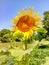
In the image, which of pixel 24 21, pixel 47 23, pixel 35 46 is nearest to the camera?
pixel 24 21

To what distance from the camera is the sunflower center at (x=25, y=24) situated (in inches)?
114

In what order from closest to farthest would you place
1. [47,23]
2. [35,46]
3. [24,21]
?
1. [24,21]
2. [35,46]
3. [47,23]

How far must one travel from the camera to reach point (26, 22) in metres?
2.90

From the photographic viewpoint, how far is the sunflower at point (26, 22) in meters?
2.96

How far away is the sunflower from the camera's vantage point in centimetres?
296

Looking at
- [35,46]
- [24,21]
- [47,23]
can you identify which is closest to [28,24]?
[24,21]

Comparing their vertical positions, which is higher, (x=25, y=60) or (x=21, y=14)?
(x=21, y=14)

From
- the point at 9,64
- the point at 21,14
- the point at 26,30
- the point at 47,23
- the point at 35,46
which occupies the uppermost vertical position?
the point at 47,23

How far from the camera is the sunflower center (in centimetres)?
291

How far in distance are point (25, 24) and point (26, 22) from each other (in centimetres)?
3

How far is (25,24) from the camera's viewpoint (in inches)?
114

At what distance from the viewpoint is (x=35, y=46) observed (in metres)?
3.19

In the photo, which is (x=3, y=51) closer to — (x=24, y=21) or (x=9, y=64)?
(x=9, y=64)

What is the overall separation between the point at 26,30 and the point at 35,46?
11.6 inches
